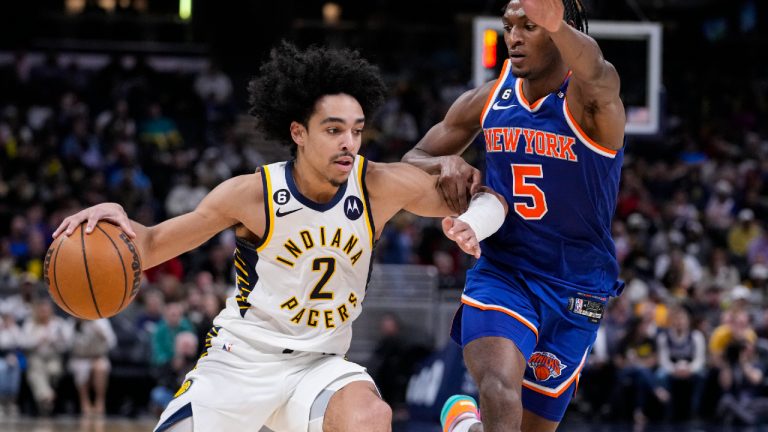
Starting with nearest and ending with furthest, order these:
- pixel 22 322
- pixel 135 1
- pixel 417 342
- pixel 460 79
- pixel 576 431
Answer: pixel 576 431, pixel 22 322, pixel 417 342, pixel 460 79, pixel 135 1

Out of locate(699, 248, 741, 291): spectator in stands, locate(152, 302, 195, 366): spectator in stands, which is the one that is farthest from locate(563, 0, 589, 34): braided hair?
locate(699, 248, 741, 291): spectator in stands

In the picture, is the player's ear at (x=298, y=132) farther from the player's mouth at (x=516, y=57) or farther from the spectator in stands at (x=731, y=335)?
the spectator in stands at (x=731, y=335)

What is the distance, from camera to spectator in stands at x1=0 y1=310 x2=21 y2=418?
13.4 meters

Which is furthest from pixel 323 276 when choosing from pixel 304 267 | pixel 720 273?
pixel 720 273

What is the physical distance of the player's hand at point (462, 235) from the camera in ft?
17.0

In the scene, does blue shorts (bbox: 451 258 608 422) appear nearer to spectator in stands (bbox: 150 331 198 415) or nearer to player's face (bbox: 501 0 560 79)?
player's face (bbox: 501 0 560 79)

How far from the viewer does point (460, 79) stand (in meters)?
23.0

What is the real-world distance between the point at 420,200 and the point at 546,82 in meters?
0.86

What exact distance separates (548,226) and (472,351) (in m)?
0.72

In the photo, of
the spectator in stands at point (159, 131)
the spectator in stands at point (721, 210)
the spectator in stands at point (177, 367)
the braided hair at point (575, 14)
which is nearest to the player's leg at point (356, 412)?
the braided hair at point (575, 14)

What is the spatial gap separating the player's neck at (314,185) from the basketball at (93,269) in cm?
84

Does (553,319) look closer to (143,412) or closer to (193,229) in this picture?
(193,229)

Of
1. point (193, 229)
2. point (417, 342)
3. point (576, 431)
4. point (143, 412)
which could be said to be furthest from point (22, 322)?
point (193, 229)

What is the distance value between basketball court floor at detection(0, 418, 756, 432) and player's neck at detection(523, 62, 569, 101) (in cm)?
671
